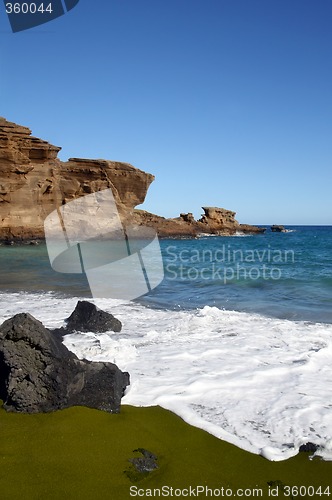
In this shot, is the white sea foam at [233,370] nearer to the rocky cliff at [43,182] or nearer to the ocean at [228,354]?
the ocean at [228,354]

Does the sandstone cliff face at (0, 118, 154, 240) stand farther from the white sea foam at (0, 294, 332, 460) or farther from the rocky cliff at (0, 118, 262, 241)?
the white sea foam at (0, 294, 332, 460)

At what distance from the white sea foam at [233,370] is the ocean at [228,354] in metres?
0.01

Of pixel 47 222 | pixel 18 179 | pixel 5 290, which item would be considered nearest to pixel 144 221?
pixel 47 222

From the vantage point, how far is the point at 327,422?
397 cm

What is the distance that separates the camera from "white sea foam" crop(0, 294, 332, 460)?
385 cm

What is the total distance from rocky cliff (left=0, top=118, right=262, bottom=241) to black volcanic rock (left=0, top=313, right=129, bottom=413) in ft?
120

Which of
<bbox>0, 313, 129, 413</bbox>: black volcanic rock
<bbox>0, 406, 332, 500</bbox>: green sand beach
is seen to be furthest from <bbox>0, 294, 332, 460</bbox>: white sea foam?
<bbox>0, 313, 129, 413</bbox>: black volcanic rock

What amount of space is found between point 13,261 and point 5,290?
10.7 m

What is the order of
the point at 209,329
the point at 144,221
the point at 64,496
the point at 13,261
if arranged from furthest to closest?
1. the point at 144,221
2. the point at 13,261
3. the point at 209,329
4. the point at 64,496

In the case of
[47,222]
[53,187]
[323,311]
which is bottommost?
[323,311]

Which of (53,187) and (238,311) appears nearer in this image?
(238,311)

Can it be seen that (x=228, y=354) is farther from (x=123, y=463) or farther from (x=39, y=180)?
(x=39, y=180)

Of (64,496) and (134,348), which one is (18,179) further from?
(64,496)

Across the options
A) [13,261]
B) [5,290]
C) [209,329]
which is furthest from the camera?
[13,261]
